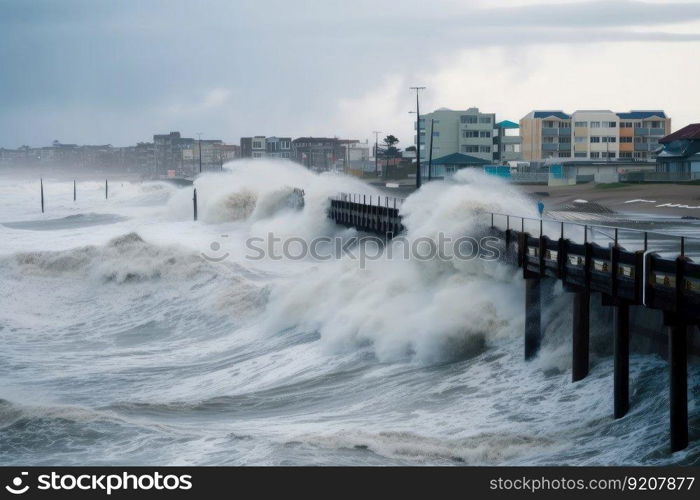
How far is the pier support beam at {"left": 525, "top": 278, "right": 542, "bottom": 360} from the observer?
18.1m

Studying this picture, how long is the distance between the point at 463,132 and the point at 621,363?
97.7 metres

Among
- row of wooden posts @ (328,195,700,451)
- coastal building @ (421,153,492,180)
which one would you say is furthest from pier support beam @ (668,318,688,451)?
coastal building @ (421,153,492,180)

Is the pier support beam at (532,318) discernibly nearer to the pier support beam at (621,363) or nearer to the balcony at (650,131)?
the pier support beam at (621,363)

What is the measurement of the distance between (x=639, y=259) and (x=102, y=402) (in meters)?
9.96

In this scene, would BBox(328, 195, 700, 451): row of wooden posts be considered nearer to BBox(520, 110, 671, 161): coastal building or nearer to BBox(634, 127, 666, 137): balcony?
BBox(520, 110, 671, 161): coastal building

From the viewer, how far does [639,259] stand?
44.5 feet

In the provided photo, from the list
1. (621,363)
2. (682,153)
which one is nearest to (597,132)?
(682,153)

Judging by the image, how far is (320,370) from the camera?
21000 mm

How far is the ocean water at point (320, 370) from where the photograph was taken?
14.2 metres

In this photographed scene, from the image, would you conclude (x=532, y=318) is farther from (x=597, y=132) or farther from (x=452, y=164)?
(x=597, y=132)

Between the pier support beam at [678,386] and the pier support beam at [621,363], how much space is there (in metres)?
1.46

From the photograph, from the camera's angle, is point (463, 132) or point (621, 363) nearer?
point (621, 363)

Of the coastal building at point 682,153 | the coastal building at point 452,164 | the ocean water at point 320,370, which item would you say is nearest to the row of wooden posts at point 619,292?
the ocean water at point 320,370
